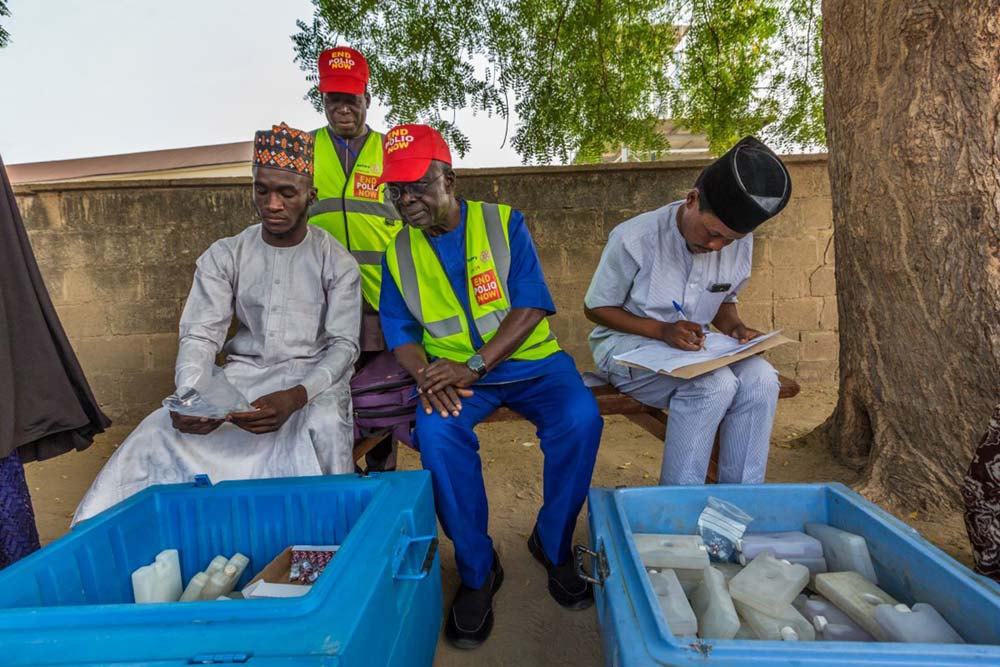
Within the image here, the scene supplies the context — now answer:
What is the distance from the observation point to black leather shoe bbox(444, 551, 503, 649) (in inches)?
76.1

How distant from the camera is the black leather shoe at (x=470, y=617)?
1.93m

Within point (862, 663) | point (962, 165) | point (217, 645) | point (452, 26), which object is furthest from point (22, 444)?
point (452, 26)

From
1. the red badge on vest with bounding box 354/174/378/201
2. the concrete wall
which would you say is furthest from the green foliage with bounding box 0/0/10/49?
the red badge on vest with bounding box 354/174/378/201

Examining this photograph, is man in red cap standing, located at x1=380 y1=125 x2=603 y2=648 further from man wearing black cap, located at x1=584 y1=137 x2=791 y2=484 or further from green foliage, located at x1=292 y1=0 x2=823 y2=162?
green foliage, located at x1=292 y1=0 x2=823 y2=162

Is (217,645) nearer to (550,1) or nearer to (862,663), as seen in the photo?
(862,663)

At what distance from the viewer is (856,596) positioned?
131cm

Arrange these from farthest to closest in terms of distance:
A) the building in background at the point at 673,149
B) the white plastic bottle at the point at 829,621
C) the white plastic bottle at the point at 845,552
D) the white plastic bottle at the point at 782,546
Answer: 1. the building in background at the point at 673,149
2. the white plastic bottle at the point at 782,546
3. the white plastic bottle at the point at 845,552
4. the white plastic bottle at the point at 829,621

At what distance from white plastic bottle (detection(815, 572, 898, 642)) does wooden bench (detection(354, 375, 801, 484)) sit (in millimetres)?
929

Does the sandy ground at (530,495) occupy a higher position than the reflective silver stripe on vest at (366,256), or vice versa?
the reflective silver stripe on vest at (366,256)

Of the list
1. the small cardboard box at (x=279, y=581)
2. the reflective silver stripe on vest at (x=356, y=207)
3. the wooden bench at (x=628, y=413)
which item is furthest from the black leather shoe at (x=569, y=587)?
the reflective silver stripe on vest at (x=356, y=207)

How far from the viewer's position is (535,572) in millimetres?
2369

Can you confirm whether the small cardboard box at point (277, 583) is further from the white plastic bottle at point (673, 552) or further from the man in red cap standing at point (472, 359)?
the white plastic bottle at point (673, 552)

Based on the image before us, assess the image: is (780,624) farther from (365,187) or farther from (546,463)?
(365,187)

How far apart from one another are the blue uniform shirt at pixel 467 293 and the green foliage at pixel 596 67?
2.49 m
